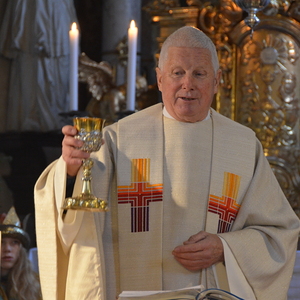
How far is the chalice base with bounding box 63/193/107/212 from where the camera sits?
8.41 ft

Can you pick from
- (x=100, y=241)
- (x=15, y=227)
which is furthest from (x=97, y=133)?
(x=15, y=227)

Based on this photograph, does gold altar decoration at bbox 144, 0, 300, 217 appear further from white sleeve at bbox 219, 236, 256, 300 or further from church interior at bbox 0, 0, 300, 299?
white sleeve at bbox 219, 236, 256, 300

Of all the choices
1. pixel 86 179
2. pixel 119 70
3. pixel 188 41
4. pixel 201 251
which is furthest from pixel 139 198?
pixel 119 70

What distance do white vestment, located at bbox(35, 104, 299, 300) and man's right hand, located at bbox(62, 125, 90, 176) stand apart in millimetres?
182

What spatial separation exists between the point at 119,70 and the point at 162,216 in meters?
2.46

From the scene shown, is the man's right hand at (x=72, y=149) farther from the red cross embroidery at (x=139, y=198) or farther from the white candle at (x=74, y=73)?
the white candle at (x=74, y=73)

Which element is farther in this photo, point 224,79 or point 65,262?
point 224,79

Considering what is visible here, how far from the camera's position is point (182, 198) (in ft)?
10.4

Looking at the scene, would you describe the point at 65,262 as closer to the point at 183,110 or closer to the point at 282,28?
the point at 183,110

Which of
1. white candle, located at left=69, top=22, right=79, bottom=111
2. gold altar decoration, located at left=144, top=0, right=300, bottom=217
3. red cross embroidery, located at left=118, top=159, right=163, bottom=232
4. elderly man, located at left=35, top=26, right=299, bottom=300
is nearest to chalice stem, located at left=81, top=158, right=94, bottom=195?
elderly man, located at left=35, top=26, right=299, bottom=300

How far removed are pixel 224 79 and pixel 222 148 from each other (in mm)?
1665

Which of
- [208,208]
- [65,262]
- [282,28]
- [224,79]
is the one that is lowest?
[65,262]

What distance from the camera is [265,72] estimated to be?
15.9 ft

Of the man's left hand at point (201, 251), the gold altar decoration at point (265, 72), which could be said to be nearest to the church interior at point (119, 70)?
the gold altar decoration at point (265, 72)
